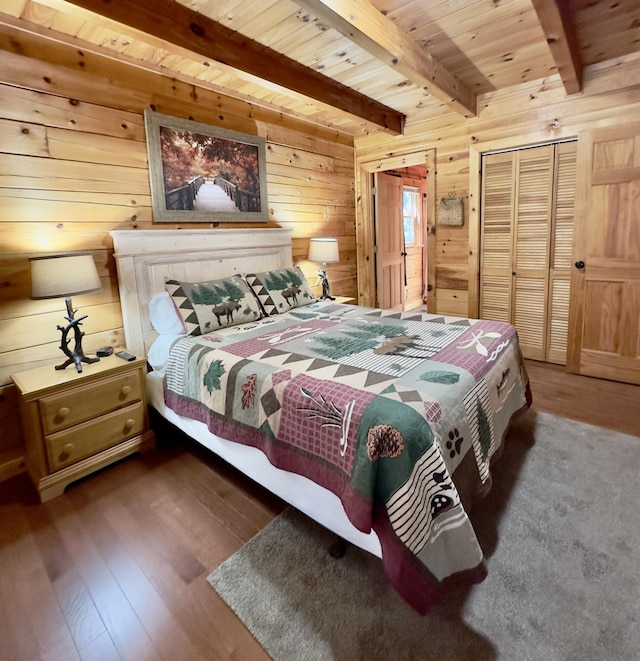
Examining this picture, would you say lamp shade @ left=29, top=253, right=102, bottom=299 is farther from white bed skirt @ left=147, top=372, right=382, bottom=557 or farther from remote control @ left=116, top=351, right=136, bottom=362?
white bed skirt @ left=147, top=372, right=382, bottom=557

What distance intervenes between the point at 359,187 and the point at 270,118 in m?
1.44

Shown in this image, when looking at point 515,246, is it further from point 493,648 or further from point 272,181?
point 493,648

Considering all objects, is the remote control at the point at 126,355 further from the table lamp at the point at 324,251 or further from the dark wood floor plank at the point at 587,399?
the dark wood floor plank at the point at 587,399

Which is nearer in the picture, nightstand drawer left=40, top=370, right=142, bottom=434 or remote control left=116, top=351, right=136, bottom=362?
nightstand drawer left=40, top=370, right=142, bottom=434

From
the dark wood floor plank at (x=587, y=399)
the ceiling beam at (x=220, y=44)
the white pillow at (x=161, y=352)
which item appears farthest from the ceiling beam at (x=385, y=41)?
the dark wood floor plank at (x=587, y=399)

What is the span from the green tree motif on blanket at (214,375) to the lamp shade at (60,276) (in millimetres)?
768

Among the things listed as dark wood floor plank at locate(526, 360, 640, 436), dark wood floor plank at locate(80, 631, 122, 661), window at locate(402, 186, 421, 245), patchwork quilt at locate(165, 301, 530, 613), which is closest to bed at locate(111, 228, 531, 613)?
patchwork quilt at locate(165, 301, 530, 613)

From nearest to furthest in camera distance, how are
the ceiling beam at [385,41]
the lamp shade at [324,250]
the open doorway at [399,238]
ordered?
1. the ceiling beam at [385,41]
2. the lamp shade at [324,250]
3. the open doorway at [399,238]

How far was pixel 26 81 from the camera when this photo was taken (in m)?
2.06

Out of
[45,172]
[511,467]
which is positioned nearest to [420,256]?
[511,467]

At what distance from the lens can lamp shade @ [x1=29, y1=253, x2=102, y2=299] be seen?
1.86 m

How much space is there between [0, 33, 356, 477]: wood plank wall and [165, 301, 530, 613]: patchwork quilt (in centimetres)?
79

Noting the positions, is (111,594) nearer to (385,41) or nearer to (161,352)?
(161,352)

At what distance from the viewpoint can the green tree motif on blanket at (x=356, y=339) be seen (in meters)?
1.94
